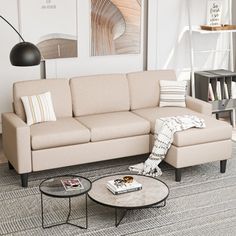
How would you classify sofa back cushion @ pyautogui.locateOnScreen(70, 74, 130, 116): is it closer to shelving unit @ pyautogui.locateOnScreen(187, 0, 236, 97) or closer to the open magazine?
shelving unit @ pyautogui.locateOnScreen(187, 0, 236, 97)

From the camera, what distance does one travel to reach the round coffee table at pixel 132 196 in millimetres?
3752

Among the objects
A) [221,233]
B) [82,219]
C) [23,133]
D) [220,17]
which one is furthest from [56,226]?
[220,17]

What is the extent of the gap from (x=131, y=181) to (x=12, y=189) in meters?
1.20

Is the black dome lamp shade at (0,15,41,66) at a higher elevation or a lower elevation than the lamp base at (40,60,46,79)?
higher

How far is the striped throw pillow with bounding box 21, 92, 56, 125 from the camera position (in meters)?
4.84

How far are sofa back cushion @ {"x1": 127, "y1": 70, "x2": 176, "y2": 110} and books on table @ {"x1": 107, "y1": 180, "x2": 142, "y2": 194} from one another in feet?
5.57

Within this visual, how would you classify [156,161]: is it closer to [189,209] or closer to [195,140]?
[195,140]

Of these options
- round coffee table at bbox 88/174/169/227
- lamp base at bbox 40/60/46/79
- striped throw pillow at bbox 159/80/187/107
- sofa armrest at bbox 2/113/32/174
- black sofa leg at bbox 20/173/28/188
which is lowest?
black sofa leg at bbox 20/173/28/188

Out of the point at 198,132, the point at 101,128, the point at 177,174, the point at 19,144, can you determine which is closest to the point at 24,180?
the point at 19,144

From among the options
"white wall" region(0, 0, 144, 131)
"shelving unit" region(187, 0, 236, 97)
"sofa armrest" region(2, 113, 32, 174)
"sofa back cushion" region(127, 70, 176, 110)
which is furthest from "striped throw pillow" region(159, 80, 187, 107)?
"sofa armrest" region(2, 113, 32, 174)

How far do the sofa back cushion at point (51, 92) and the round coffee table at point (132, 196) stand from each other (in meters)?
1.25

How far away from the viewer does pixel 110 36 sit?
5965 millimetres

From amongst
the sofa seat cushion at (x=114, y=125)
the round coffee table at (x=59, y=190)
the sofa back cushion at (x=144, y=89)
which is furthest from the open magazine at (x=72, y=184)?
the sofa back cushion at (x=144, y=89)

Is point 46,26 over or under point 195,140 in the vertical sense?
over
